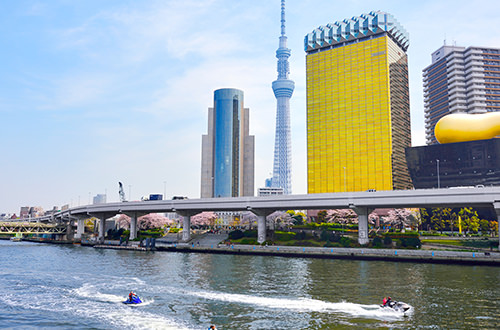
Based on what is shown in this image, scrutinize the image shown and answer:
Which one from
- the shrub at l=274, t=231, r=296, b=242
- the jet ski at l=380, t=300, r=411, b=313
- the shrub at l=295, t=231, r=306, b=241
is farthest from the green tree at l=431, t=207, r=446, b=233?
the jet ski at l=380, t=300, r=411, b=313

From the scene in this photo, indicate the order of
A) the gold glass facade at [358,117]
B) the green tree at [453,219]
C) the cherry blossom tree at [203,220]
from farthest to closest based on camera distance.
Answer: the cherry blossom tree at [203,220]
the gold glass facade at [358,117]
the green tree at [453,219]

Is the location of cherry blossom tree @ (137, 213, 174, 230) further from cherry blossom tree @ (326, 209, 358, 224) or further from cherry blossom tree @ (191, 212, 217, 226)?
cherry blossom tree @ (326, 209, 358, 224)

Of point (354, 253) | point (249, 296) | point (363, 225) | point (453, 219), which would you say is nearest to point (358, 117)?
point (453, 219)

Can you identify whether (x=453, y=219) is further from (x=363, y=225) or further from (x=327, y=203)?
(x=327, y=203)

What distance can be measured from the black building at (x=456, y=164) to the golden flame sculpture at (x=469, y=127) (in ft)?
8.53

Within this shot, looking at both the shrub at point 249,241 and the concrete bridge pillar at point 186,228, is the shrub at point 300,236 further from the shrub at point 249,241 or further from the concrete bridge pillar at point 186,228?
the concrete bridge pillar at point 186,228

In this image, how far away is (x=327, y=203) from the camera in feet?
310

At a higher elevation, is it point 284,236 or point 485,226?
point 485,226

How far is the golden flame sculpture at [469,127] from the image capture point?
12194cm

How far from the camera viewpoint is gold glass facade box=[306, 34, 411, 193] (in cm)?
17362

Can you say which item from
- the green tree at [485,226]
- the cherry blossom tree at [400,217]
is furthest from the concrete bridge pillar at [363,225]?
the green tree at [485,226]

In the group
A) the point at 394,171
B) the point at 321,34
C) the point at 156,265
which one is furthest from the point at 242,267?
the point at 321,34

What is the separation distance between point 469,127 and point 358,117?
6005 centimetres

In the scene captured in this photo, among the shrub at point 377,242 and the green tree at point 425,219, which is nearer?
the shrub at point 377,242
